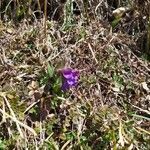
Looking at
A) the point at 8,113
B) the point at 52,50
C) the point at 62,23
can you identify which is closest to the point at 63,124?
the point at 8,113

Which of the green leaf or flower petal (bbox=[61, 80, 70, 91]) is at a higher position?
the green leaf

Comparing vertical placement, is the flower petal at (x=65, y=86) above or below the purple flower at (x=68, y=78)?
below

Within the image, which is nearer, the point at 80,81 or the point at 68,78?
the point at 68,78

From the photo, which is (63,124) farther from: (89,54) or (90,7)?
(90,7)

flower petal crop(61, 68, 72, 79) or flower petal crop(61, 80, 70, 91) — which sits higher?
flower petal crop(61, 68, 72, 79)

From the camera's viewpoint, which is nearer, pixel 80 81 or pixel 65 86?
pixel 65 86

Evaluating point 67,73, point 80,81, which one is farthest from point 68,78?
point 80,81

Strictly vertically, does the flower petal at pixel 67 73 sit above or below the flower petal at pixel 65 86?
above

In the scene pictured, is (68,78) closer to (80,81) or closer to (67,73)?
(67,73)
